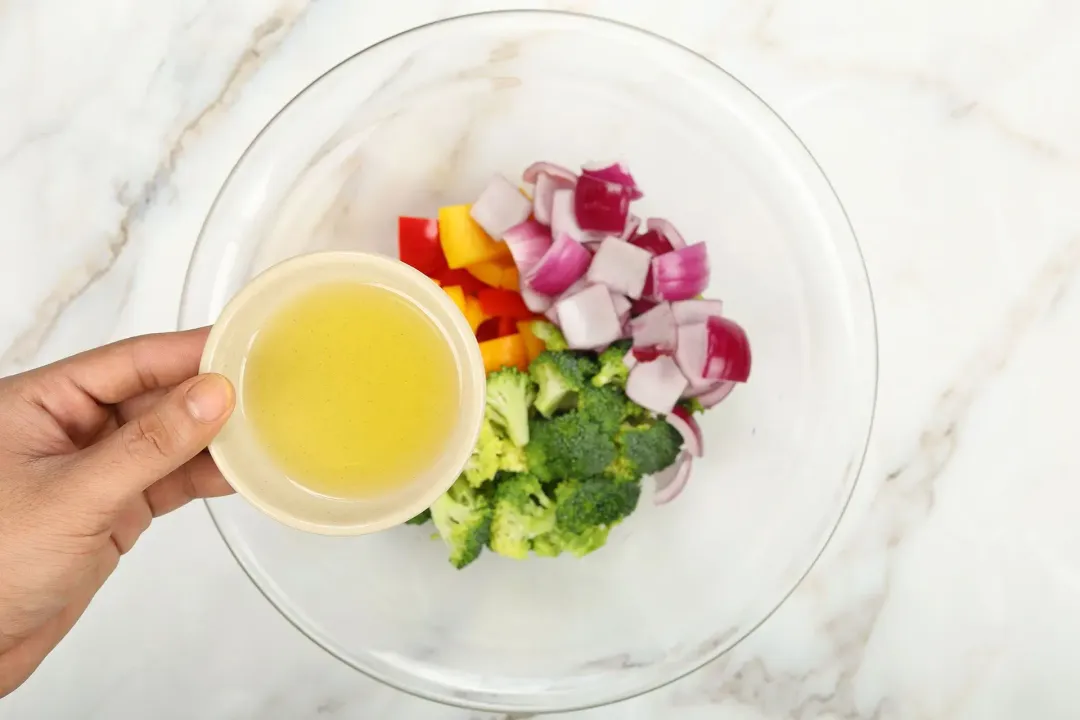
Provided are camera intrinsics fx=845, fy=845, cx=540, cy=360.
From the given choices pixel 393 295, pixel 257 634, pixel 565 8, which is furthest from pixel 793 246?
pixel 257 634

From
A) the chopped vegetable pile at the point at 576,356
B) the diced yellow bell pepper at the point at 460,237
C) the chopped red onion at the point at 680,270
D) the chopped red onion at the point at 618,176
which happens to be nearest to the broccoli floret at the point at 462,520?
the chopped vegetable pile at the point at 576,356

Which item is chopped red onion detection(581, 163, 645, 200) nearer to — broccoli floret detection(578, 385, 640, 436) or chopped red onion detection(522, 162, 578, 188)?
chopped red onion detection(522, 162, 578, 188)

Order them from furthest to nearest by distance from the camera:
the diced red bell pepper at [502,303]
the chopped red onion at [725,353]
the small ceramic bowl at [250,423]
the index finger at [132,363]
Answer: the diced red bell pepper at [502,303] → the chopped red onion at [725,353] → the index finger at [132,363] → the small ceramic bowl at [250,423]

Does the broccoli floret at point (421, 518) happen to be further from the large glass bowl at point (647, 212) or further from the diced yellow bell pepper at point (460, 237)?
the diced yellow bell pepper at point (460, 237)

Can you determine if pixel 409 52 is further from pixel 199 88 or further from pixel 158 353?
pixel 158 353

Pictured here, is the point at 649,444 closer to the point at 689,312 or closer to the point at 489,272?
the point at 689,312
